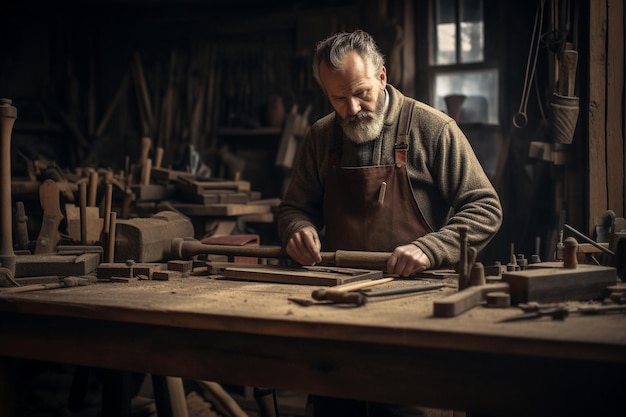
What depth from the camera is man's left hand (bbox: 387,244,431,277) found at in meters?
3.16

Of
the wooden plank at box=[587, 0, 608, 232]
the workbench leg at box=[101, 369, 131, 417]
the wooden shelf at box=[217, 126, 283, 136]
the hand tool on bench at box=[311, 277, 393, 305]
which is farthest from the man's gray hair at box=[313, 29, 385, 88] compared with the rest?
the wooden shelf at box=[217, 126, 283, 136]

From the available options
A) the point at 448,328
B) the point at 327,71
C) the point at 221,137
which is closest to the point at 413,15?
the point at 221,137

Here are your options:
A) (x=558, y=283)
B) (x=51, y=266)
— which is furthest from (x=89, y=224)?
(x=558, y=283)

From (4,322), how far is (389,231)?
1824mm

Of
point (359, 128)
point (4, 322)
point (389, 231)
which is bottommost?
point (4, 322)

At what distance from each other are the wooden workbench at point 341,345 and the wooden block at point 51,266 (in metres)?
0.43

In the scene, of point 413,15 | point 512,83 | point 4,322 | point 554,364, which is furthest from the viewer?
point 413,15

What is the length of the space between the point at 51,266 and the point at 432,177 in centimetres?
186

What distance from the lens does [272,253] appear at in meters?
3.53

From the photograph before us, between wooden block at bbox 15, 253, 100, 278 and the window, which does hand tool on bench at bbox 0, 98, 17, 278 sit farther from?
the window

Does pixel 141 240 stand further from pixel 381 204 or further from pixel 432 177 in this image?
pixel 432 177

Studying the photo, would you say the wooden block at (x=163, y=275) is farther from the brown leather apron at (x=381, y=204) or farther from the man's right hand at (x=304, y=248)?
the brown leather apron at (x=381, y=204)

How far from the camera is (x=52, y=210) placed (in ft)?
14.1

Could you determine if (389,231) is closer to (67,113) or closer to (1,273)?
(1,273)
